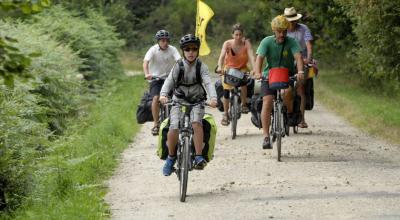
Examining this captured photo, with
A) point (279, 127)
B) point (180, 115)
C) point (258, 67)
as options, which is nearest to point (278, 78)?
point (258, 67)

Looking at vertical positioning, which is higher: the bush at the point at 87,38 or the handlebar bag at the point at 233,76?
the handlebar bag at the point at 233,76

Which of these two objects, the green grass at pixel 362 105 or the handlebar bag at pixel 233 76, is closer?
the handlebar bag at pixel 233 76

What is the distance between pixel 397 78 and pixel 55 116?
699 centimetres

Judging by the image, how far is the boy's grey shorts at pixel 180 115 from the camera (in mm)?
11883

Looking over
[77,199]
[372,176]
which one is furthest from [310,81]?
[77,199]

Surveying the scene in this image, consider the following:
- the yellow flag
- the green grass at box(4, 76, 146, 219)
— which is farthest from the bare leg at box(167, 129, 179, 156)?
the yellow flag

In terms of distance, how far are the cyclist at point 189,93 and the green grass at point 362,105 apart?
6398 mm

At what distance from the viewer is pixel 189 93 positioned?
482 inches

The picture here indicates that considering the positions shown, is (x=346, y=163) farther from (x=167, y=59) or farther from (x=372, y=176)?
(x=167, y=59)

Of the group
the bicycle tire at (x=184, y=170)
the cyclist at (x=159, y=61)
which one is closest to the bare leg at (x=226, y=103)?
the cyclist at (x=159, y=61)

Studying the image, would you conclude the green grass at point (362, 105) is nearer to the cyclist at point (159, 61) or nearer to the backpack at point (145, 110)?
the cyclist at point (159, 61)

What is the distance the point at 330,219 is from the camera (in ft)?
33.2

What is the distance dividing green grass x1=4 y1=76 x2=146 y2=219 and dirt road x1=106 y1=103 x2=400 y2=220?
256 mm

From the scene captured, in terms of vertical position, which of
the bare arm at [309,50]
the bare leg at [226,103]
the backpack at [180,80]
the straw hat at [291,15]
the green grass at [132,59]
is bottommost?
the green grass at [132,59]
